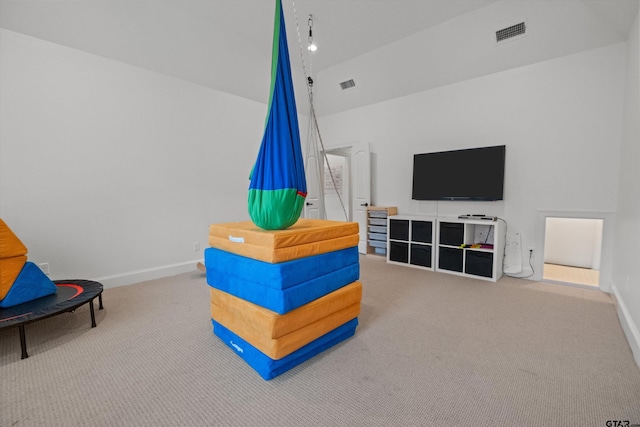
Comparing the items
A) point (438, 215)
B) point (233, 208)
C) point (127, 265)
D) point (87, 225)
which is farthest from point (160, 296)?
point (438, 215)

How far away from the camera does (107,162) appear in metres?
A: 3.35

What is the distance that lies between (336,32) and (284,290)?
11.2ft

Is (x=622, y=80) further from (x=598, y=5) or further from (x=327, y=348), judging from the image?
(x=327, y=348)

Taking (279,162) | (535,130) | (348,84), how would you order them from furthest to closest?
(348,84)
(535,130)
(279,162)

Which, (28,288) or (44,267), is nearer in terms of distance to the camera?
(28,288)

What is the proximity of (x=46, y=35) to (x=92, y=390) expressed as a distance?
357cm

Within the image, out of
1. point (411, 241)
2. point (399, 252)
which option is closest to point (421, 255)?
point (411, 241)

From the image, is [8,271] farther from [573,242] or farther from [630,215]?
[573,242]

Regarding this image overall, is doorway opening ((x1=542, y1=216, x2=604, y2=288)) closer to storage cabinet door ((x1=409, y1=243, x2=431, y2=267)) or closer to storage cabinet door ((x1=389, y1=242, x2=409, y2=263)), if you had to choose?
storage cabinet door ((x1=409, y1=243, x2=431, y2=267))

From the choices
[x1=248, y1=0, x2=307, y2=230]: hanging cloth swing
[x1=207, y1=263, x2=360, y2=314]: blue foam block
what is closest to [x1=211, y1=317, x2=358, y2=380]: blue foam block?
[x1=207, y1=263, x2=360, y2=314]: blue foam block

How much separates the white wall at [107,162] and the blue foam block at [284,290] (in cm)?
215

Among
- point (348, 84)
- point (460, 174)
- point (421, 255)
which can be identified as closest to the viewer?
point (460, 174)

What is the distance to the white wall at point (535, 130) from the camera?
3.07m

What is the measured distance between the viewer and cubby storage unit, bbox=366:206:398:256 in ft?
15.8
